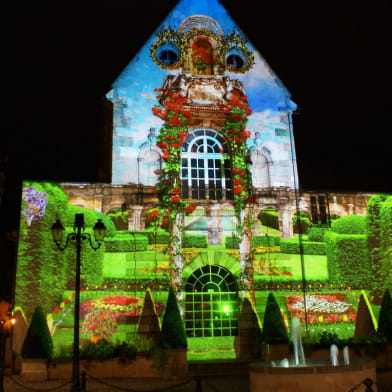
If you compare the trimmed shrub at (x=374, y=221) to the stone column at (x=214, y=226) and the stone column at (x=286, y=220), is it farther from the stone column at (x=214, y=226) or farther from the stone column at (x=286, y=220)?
the stone column at (x=214, y=226)

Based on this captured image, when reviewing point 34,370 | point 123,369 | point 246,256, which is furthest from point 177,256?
point 34,370

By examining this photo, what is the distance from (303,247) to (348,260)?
2020 mm

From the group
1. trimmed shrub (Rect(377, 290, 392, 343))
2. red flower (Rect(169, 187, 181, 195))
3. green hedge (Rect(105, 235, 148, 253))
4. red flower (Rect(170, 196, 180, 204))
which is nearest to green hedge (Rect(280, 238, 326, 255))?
trimmed shrub (Rect(377, 290, 392, 343))

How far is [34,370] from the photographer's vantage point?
15.7 m

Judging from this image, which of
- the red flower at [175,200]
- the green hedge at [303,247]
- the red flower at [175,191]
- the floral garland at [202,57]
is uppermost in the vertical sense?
the floral garland at [202,57]

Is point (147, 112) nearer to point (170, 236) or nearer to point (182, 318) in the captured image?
point (170, 236)

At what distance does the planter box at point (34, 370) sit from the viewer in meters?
15.6

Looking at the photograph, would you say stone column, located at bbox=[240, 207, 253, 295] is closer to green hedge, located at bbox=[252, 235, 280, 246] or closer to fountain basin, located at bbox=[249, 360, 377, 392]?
green hedge, located at bbox=[252, 235, 280, 246]

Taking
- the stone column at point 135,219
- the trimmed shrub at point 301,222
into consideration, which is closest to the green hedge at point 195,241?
the stone column at point 135,219

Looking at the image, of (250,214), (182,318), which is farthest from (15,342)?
(250,214)

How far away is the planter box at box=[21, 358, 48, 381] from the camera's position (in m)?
15.6

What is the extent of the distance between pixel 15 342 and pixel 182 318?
6.03 meters

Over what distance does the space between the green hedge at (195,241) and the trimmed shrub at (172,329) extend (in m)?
2.51

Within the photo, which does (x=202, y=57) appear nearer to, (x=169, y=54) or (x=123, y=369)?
(x=169, y=54)
